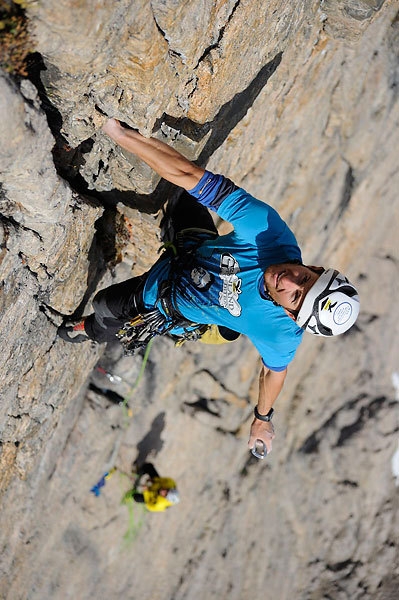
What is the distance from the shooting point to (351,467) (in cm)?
862

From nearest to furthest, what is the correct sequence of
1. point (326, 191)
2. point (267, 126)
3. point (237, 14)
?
point (237, 14) → point (267, 126) → point (326, 191)

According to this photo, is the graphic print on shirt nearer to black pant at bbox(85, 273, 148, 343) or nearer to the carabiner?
black pant at bbox(85, 273, 148, 343)

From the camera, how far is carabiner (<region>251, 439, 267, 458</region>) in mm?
4654

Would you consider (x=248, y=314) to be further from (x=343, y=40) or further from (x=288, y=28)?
(x=343, y=40)

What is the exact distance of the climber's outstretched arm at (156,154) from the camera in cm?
355

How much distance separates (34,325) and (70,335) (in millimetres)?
622

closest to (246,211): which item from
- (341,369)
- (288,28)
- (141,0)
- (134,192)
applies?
(134,192)

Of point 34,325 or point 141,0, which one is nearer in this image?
point 141,0

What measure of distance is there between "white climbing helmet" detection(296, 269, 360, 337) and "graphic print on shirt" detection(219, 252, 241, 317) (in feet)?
1.62

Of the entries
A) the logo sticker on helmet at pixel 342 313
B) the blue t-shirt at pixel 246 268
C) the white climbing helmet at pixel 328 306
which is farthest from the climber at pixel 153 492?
the logo sticker on helmet at pixel 342 313

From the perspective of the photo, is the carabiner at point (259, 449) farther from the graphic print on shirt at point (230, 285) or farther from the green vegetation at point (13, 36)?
the green vegetation at point (13, 36)

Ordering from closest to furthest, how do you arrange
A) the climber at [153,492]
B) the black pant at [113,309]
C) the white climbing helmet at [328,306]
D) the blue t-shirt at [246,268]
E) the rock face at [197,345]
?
the rock face at [197,345]
the white climbing helmet at [328,306]
the blue t-shirt at [246,268]
the black pant at [113,309]
the climber at [153,492]

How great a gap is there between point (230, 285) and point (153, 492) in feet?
15.2

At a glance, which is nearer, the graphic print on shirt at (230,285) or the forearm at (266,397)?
the graphic print on shirt at (230,285)
